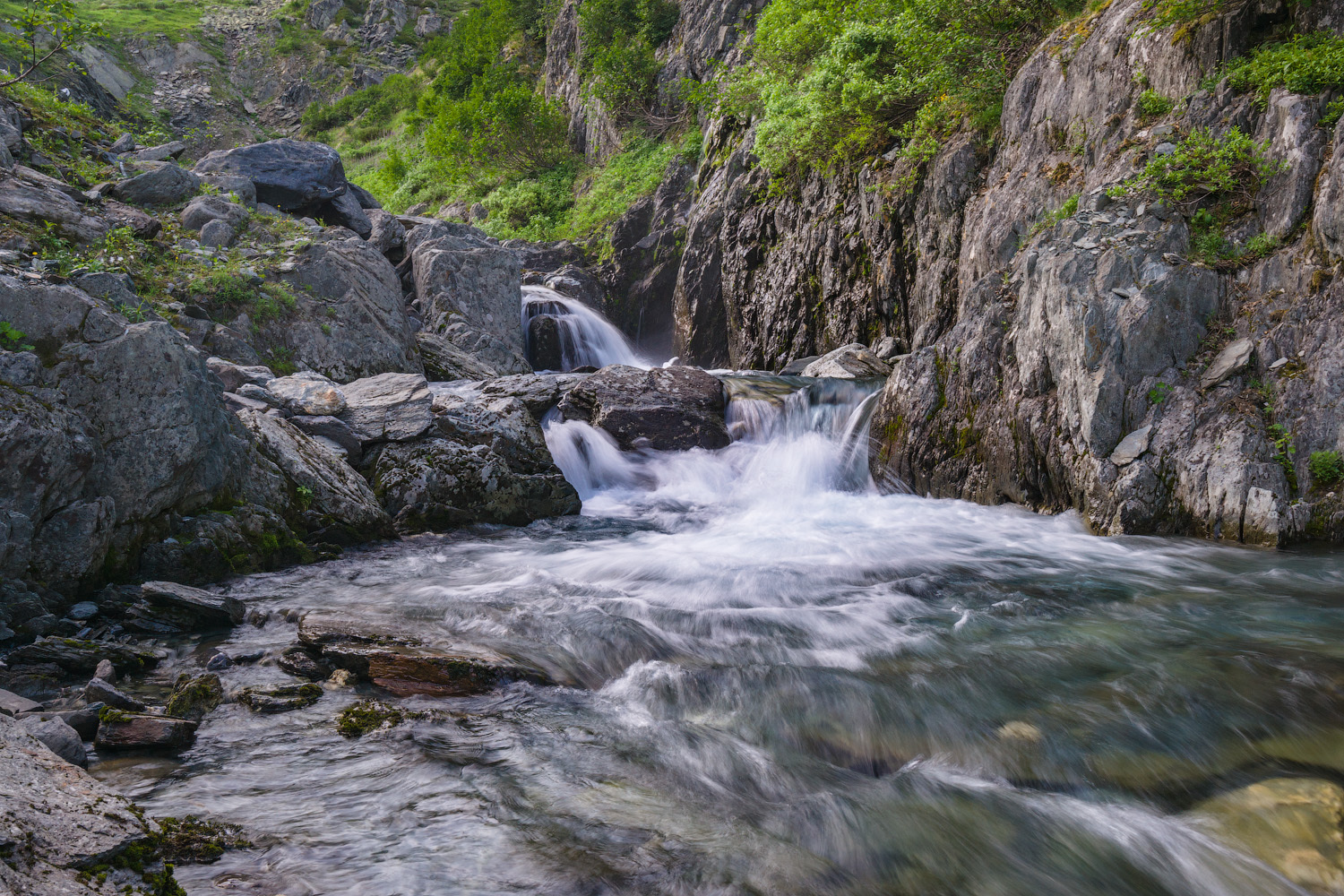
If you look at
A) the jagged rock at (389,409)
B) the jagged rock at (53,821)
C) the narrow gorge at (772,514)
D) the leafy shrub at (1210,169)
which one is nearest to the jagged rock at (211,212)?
the narrow gorge at (772,514)

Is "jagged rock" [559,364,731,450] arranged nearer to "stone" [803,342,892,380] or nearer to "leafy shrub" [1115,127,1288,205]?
"stone" [803,342,892,380]

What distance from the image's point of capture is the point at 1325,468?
581cm

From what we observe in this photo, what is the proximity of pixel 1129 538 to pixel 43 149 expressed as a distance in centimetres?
1644

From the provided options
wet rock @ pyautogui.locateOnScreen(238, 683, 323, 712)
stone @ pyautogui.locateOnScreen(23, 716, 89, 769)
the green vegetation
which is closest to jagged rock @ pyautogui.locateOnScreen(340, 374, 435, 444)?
wet rock @ pyautogui.locateOnScreen(238, 683, 323, 712)

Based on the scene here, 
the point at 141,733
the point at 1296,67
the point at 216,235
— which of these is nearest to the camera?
the point at 141,733

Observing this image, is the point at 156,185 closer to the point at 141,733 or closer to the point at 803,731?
the point at 141,733

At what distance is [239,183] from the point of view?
14180 millimetres

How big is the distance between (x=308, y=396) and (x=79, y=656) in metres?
5.10

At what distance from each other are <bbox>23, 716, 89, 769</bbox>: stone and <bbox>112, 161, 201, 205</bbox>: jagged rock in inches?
478

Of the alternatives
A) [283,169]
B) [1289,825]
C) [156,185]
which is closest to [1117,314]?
[1289,825]

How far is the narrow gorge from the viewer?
9.17 ft

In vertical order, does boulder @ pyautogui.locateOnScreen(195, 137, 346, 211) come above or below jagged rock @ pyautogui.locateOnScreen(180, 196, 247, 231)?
above

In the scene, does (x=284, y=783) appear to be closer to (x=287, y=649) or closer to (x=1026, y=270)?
(x=287, y=649)

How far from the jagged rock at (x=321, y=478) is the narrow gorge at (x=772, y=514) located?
0.06 metres
